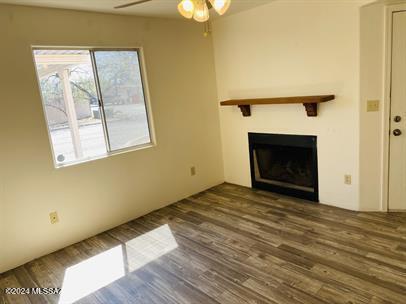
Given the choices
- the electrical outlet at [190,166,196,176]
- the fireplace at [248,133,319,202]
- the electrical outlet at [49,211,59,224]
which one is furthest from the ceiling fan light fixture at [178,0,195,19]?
the electrical outlet at [190,166,196,176]

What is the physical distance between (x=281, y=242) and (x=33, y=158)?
102 inches

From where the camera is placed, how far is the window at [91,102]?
3.10 meters

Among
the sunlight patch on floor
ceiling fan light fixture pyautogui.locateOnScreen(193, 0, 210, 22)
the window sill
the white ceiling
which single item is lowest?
the sunlight patch on floor

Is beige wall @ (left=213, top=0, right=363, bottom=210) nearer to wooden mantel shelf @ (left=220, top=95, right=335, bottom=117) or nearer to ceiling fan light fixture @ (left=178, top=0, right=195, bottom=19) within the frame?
wooden mantel shelf @ (left=220, top=95, right=335, bottom=117)

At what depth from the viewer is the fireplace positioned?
368 centimetres

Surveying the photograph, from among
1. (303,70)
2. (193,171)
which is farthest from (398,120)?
(193,171)

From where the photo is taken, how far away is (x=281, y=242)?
113 inches

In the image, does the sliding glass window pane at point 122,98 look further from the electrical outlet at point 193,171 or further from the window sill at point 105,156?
the electrical outlet at point 193,171

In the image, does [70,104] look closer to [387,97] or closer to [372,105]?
[372,105]

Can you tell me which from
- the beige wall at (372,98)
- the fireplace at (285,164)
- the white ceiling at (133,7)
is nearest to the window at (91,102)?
the white ceiling at (133,7)

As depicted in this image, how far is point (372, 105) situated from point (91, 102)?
10.0ft

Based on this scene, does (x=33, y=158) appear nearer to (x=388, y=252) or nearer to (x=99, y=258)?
(x=99, y=258)

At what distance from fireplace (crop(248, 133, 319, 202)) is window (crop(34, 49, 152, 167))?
1613 millimetres

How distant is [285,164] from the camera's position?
4.05m
